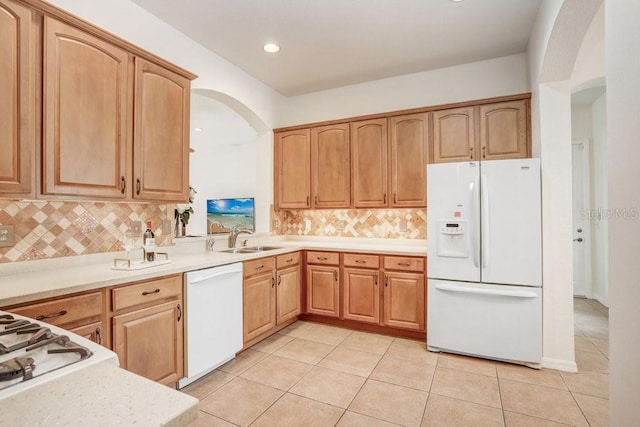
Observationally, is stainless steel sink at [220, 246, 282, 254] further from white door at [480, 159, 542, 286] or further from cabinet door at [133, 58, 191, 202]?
white door at [480, 159, 542, 286]

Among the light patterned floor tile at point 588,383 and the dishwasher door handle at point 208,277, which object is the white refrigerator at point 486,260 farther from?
the dishwasher door handle at point 208,277

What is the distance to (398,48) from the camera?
3182 millimetres

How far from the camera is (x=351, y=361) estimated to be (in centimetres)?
278

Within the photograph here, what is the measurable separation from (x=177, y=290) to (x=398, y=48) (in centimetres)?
291

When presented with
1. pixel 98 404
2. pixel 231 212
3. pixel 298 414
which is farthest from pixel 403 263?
pixel 231 212

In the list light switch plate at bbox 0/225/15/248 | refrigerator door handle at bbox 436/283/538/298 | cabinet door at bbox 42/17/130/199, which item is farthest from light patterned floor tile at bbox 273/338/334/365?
light switch plate at bbox 0/225/15/248

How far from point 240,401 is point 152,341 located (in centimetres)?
70

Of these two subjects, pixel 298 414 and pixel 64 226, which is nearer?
pixel 298 414

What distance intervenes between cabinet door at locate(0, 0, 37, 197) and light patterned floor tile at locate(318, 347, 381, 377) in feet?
7.80

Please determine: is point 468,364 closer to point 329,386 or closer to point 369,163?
point 329,386

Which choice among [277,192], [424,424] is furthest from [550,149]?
[277,192]

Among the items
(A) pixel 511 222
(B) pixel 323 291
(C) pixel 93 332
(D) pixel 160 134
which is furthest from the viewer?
(B) pixel 323 291

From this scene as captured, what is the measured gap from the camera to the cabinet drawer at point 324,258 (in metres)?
3.56

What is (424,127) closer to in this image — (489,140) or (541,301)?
(489,140)
